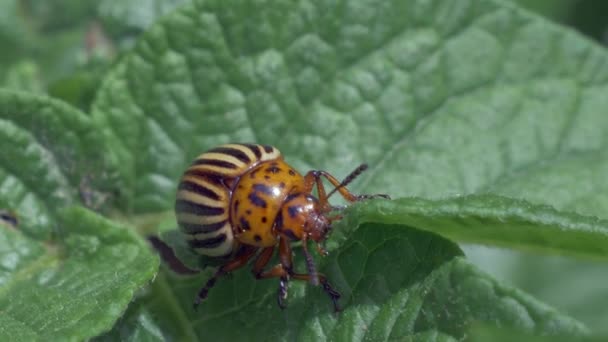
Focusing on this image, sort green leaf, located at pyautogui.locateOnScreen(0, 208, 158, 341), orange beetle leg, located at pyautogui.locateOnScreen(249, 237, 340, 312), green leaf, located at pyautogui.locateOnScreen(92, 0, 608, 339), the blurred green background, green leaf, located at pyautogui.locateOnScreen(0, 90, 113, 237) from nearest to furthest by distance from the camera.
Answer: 1. green leaf, located at pyautogui.locateOnScreen(0, 208, 158, 341)
2. orange beetle leg, located at pyautogui.locateOnScreen(249, 237, 340, 312)
3. green leaf, located at pyautogui.locateOnScreen(0, 90, 113, 237)
4. green leaf, located at pyautogui.locateOnScreen(92, 0, 608, 339)
5. the blurred green background

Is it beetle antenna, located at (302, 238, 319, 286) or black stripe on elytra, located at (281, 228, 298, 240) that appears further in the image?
black stripe on elytra, located at (281, 228, 298, 240)

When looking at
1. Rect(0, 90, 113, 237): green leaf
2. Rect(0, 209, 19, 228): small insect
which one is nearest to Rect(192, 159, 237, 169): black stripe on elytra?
Rect(0, 90, 113, 237): green leaf

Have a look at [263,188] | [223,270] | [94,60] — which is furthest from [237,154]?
[94,60]

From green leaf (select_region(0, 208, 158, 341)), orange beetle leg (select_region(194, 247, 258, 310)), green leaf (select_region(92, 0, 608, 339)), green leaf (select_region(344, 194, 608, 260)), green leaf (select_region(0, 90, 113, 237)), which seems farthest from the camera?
green leaf (select_region(92, 0, 608, 339))

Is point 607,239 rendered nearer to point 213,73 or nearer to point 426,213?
point 426,213

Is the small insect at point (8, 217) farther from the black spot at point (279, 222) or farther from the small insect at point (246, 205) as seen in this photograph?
the black spot at point (279, 222)

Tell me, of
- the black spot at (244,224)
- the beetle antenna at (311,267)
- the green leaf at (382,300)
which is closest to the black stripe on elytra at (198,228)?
the black spot at (244,224)

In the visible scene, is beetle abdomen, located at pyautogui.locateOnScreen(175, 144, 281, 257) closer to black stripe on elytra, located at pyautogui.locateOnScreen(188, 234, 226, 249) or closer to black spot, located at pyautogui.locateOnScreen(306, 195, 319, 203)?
black stripe on elytra, located at pyautogui.locateOnScreen(188, 234, 226, 249)

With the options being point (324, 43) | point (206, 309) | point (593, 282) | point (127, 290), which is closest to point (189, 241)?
point (206, 309)
